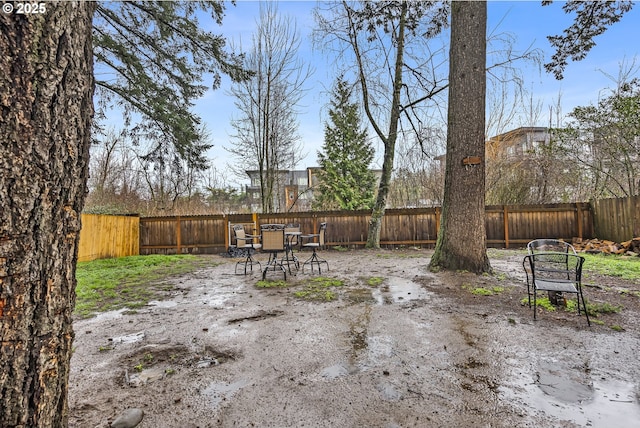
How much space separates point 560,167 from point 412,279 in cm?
773

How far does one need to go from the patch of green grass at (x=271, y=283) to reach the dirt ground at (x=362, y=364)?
85 cm

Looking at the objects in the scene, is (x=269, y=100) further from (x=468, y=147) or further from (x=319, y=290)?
(x=319, y=290)

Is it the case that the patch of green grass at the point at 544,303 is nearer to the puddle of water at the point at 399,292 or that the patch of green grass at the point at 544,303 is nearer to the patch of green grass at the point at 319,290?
the puddle of water at the point at 399,292

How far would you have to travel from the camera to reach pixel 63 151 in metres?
1.04

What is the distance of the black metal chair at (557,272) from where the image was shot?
107 inches

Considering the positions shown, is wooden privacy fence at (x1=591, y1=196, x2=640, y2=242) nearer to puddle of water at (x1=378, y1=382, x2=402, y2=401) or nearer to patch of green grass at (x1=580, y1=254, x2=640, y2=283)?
patch of green grass at (x1=580, y1=254, x2=640, y2=283)

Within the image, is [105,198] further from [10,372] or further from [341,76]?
[10,372]

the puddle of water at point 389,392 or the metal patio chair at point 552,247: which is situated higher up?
the metal patio chair at point 552,247

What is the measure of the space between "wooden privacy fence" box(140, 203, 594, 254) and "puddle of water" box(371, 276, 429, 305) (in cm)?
494

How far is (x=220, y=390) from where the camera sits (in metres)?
1.82

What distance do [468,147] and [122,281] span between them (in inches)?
244

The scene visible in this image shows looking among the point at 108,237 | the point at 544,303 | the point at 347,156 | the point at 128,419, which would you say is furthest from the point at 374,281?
the point at 347,156

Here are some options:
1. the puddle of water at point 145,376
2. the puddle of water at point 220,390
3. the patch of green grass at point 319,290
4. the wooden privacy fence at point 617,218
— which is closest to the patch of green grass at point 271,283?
the patch of green grass at point 319,290

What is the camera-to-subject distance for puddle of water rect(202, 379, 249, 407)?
172cm
